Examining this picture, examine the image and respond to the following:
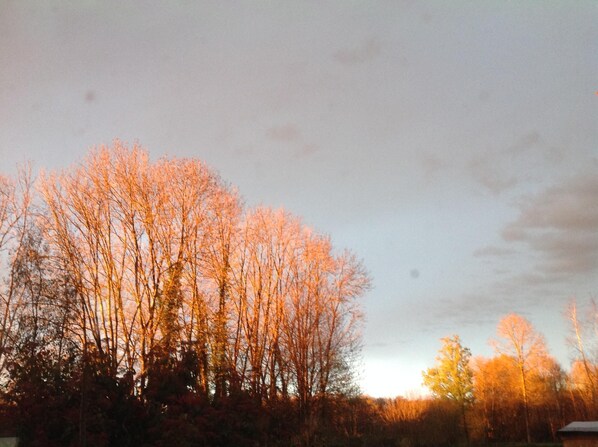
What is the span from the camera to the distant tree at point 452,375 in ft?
Result: 168

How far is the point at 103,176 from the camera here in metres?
21.5

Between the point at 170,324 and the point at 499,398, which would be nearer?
the point at 170,324

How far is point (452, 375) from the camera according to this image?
172 ft

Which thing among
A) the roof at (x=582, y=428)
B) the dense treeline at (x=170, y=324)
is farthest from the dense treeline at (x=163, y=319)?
the roof at (x=582, y=428)

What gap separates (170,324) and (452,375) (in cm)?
3963

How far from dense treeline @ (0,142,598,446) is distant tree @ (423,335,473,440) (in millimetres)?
14368

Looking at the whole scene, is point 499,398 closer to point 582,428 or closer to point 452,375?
point 452,375

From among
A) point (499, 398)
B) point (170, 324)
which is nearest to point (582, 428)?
point (170, 324)

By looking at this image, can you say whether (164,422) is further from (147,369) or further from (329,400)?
(329,400)

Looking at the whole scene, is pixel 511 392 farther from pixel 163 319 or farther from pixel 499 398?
pixel 163 319

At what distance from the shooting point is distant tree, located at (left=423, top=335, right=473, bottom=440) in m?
51.3

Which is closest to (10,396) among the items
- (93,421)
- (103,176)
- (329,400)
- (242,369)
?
→ (93,421)

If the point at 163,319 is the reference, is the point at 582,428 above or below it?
below

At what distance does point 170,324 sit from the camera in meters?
20.9
